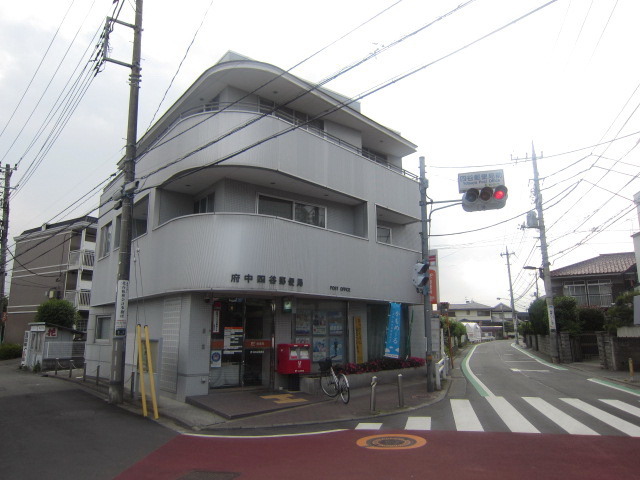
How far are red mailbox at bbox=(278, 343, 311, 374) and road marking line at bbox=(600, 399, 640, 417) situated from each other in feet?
27.3

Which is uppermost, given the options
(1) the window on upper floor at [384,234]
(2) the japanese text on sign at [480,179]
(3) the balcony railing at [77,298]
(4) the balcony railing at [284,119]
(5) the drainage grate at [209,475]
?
(4) the balcony railing at [284,119]

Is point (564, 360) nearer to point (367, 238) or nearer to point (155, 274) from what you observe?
point (367, 238)

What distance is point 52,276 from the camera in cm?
3762

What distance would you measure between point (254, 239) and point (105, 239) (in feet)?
38.3

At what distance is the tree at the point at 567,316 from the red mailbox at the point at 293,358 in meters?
19.2

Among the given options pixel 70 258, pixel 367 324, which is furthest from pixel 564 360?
pixel 70 258

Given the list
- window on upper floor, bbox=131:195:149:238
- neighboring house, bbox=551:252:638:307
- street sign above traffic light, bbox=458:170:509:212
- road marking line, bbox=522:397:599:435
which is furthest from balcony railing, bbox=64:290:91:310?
neighboring house, bbox=551:252:638:307

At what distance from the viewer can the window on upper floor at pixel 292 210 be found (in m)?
14.6

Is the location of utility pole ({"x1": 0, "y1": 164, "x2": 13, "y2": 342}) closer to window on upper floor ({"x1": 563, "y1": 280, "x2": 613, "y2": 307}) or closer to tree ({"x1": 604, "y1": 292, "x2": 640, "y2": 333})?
tree ({"x1": 604, "y1": 292, "x2": 640, "y2": 333})

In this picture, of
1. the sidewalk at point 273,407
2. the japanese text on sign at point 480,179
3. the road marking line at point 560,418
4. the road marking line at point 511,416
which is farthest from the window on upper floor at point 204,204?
the road marking line at point 560,418

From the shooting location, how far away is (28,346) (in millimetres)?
25156

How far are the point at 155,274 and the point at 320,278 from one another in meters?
5.42

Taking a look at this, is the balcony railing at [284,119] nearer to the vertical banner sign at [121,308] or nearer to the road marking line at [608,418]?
the vertical banner sign at [121,308]

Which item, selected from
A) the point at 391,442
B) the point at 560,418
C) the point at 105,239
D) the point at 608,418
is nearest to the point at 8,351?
the point at 105,239
